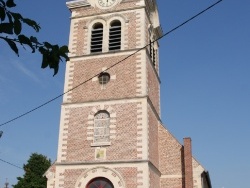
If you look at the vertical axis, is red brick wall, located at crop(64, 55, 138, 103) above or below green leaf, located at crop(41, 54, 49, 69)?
above

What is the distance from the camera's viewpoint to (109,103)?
765 inches

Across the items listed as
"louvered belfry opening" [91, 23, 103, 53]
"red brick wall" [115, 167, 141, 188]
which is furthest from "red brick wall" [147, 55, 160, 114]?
"red brick wall" [115, 167, 141, 188]

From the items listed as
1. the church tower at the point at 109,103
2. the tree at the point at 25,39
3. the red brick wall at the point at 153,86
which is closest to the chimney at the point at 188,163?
the church tower at the point at 109,103

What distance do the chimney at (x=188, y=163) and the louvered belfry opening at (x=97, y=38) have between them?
721 centimetres

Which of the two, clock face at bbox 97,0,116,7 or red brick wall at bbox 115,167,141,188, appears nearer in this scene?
red brick wall at bbox 115,167,141,188

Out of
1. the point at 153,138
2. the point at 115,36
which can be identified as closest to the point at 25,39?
the point at 153,138

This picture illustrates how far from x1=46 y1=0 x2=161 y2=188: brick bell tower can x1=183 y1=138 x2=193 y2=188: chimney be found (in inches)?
60.8

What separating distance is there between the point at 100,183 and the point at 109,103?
4096 millimetres

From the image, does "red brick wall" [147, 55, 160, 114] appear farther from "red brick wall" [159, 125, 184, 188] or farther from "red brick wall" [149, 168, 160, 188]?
"red brick wall" [149, 168, 160, 188]

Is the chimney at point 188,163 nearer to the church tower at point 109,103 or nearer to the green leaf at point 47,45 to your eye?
the church tower at point 109,103

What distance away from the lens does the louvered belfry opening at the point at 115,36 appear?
21391 mm

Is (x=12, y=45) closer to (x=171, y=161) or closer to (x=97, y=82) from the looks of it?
(x=97, y=82)

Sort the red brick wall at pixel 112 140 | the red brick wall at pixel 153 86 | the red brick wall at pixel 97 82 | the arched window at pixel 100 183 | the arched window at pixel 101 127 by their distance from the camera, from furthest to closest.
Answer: the red brick wall at pixel 153 86 → the red brick wall at pixel 97 82 → the arched window at pixel 101 127 → the red brick wall at pixel 112 140 → the arched window at pixel 100 183

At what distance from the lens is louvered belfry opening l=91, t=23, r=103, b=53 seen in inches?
853
